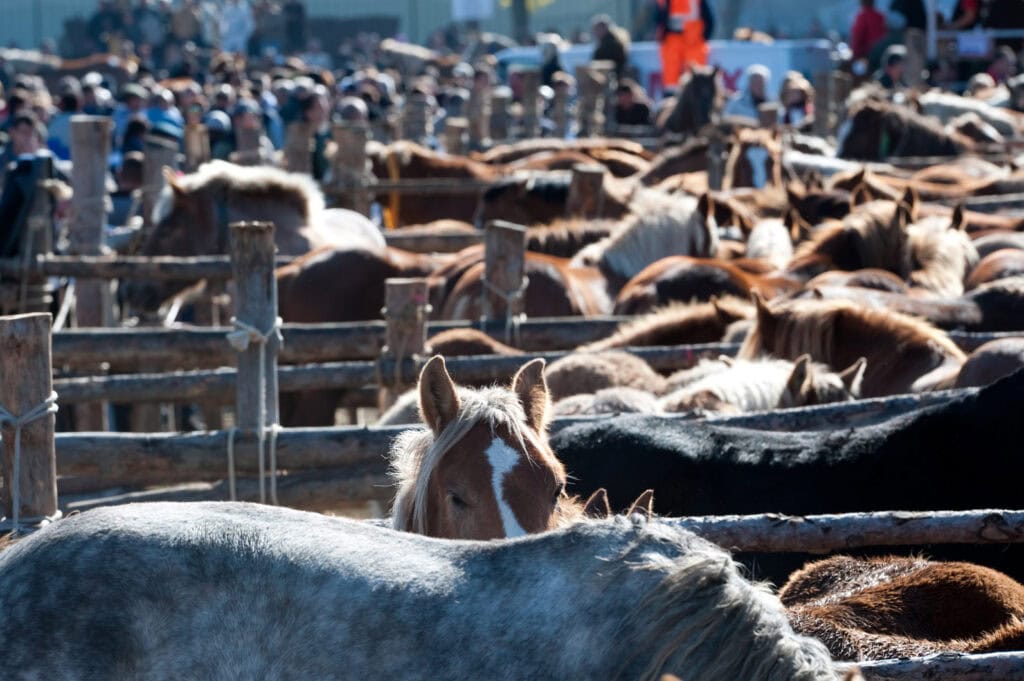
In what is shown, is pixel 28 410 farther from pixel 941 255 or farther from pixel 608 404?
pixel 941 255

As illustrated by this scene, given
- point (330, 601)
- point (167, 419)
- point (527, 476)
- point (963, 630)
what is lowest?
point (167, 419)

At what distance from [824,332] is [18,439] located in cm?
342

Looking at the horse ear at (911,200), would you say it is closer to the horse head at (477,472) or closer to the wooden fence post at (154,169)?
the wooden fence post at (154,169)

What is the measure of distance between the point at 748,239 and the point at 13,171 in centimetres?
484

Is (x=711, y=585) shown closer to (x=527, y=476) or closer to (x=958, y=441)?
(x=527, y=476)

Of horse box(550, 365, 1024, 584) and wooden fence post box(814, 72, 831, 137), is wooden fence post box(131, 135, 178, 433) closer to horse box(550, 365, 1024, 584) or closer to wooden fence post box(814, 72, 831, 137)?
horse box(550, 365, 1024, 584)

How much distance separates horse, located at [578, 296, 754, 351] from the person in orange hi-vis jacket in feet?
40.4

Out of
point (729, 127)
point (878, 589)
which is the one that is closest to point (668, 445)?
point (878, 589)

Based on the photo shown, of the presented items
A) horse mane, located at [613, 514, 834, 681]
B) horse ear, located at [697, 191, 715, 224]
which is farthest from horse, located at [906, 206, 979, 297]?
horse mane, located at [613, 514, 834, 681]

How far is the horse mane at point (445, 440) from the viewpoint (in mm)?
3186

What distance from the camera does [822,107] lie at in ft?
54.7

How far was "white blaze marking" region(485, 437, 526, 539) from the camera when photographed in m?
3.07

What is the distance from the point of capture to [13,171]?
8.27 metres

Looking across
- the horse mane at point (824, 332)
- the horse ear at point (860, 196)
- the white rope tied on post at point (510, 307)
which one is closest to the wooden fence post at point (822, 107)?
the horse ear at point (860, 196)
